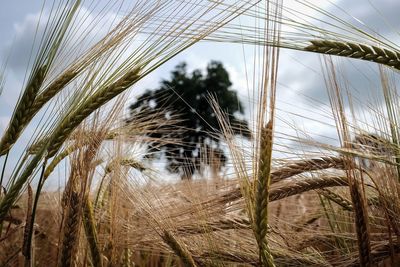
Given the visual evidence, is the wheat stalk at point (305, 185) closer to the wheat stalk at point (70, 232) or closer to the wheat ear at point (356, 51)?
the wheat ear at point (356, 51)

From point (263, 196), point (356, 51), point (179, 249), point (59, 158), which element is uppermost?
point (356, 51)

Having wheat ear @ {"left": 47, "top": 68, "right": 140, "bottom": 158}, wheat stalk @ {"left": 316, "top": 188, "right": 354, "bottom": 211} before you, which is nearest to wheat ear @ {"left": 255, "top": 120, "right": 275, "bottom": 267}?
wheat ear @ {"left": 47, "top": 68, "right": 140, "bottom": 158}

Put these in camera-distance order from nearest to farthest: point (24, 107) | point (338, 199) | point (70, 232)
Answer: point (24, 107) < point (70, 232) < point (338, 199)

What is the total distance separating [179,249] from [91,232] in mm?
366

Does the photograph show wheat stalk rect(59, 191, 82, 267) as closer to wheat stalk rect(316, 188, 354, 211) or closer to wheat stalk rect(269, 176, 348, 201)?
wheat stalk rect(269, 176, 348, 201)

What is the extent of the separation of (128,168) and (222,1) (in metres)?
0.96

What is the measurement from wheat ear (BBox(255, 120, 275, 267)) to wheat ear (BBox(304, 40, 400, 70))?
0.24m

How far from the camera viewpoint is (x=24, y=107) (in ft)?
5.97

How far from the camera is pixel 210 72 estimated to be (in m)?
39.1

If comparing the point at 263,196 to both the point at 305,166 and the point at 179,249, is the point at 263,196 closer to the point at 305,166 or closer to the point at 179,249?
the point at 305,166

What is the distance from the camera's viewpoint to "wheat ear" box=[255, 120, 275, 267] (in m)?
1.70

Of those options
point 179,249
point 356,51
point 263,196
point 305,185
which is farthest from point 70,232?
point 356,51

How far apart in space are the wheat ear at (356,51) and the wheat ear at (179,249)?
0.72 m

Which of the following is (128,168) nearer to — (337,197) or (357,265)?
(337,197)
